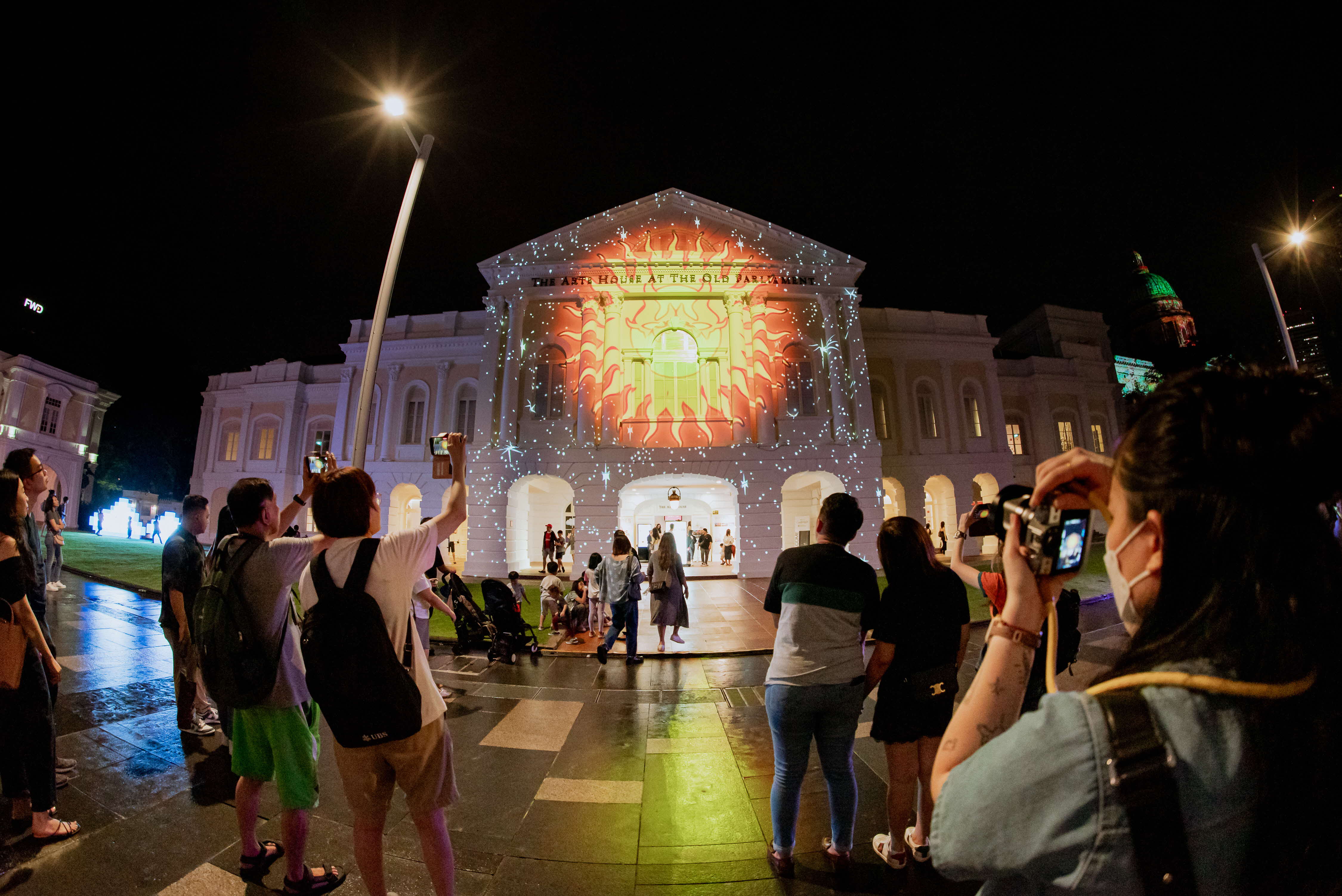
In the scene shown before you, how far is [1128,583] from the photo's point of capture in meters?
1.00

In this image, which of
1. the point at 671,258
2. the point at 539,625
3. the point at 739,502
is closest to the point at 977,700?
the point at 539,625

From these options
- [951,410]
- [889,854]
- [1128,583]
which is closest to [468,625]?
[889,854]

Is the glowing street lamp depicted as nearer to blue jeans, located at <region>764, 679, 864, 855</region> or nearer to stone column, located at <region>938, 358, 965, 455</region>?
stone column, located at <region>938, 358, 965, 455</region>

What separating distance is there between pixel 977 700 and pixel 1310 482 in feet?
2.23

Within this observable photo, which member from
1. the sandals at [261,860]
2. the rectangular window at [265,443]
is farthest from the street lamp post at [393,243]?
the rectangular window at [265,443]

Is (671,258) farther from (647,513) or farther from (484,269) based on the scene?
(647,513)

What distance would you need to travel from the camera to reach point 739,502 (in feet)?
53.9

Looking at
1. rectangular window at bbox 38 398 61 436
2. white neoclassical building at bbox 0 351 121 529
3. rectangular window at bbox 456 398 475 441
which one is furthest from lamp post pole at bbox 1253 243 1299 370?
rectangular window at bbox 38 398 61 436

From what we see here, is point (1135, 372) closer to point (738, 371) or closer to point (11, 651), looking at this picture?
point (738, 371)

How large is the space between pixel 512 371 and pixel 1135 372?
130 feet

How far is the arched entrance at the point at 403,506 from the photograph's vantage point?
20.4 metres

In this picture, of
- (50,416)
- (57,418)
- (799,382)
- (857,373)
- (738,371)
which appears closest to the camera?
(738,371)

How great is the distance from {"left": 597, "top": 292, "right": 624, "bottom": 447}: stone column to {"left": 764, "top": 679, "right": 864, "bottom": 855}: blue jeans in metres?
14.4

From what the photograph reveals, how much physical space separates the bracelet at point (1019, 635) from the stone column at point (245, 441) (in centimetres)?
3115
